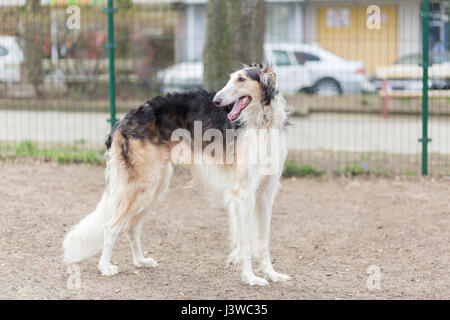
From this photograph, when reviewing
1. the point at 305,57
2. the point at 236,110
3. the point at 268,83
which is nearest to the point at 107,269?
the point at 236,110

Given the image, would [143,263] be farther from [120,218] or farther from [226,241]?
[226,241]

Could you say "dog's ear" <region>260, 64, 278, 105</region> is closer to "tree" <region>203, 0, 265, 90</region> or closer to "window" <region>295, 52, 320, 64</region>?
"tree" <region>203, 0, 265, 90</region>

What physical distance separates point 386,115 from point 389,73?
2.95 feet

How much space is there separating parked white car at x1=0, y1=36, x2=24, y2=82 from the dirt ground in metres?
2.15

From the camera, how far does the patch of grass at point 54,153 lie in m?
8.87

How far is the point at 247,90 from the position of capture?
507 centimetres

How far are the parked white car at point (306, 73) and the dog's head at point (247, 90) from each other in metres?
7.59

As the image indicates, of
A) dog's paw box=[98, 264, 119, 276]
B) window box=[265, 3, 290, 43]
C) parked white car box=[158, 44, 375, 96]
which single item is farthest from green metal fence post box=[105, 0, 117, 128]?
window box=[265, 3, 290, 43]

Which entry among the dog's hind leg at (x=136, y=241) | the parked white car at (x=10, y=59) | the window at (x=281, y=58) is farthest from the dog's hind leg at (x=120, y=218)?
the window at (x=281, y=58)

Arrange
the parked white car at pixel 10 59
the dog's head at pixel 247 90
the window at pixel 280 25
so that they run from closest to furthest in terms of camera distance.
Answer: the dog's head at pixel 247 90 < the parked white car at pixel 10 59 < the window at pixel 280 25

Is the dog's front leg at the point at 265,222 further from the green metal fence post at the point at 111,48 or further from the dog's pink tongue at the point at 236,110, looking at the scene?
the green metal fence post at the point at 111,48

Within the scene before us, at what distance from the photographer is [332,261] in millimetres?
5871

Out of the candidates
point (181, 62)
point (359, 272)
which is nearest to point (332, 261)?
point (359, 272)

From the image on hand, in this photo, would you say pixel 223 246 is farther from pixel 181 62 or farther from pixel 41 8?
pixel 181 62
